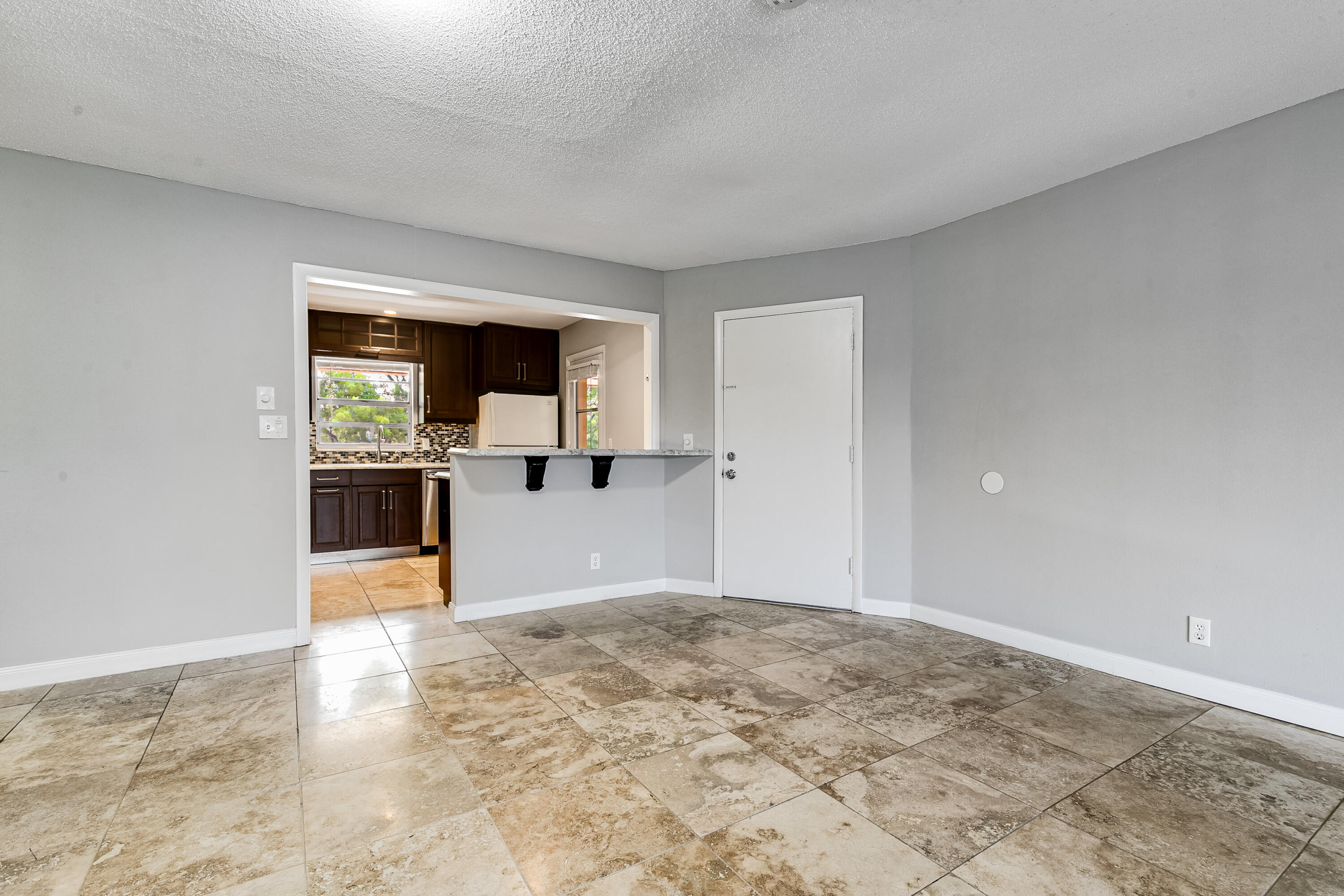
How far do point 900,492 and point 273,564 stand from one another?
3477 mm

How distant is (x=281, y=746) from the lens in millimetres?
2195

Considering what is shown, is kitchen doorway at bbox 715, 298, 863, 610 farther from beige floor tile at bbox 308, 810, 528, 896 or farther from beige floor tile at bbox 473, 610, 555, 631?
beige floor tile at bbox 308, 810, 528, 896

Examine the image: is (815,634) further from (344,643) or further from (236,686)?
(236,686)

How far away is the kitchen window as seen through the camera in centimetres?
611

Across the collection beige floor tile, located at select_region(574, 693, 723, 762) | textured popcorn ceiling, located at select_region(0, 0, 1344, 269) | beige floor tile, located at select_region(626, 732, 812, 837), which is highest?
textured popcorn ceiling, located at select_region(0, 0, 1344, 269)

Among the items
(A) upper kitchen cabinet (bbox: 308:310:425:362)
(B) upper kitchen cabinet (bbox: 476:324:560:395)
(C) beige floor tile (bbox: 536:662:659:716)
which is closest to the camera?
(C) beige floor tile (bbox: 536:662:659:716)

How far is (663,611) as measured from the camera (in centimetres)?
400

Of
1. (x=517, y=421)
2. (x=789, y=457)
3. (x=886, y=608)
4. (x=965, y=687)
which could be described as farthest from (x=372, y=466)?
(x=965, y=687)

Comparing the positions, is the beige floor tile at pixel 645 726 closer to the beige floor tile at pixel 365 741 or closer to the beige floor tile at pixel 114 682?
the beige floor tile at pixel 365 741

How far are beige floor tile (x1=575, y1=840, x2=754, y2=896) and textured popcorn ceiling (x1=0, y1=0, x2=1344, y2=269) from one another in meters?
2.33

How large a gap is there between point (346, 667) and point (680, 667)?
158 cm

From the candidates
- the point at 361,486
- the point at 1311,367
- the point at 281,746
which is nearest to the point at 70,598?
the point at 281,746

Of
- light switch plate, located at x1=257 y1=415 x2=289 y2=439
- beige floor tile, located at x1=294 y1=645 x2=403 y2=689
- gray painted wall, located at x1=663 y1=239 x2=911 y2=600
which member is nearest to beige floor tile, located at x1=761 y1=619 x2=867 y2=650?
gray painted wall, located at x1=663 y1=239 x2=911 y2=600

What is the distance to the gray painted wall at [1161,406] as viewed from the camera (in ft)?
7.66
